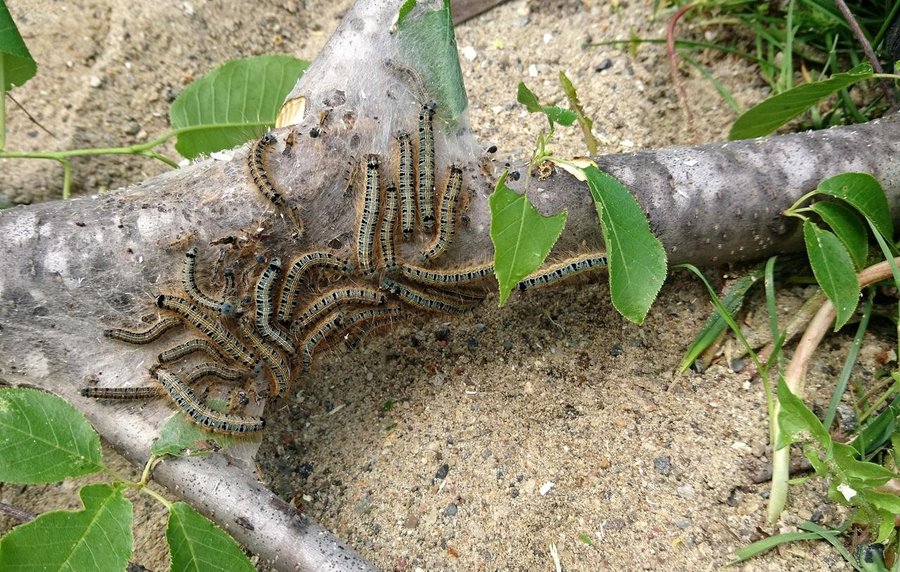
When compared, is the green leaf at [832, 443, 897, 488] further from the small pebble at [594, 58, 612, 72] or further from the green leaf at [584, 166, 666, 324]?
the small pebble at [594, 58, 612, 72]

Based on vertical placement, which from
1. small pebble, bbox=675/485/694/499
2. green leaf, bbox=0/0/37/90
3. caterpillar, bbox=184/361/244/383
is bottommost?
small pebble, bbox=675/485/694/499

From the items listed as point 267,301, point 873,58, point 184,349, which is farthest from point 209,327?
point 873,58

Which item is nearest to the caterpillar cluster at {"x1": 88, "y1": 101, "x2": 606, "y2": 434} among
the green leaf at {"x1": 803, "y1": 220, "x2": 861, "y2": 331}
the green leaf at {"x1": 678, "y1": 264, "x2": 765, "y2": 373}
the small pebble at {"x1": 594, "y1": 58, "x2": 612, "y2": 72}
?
the green leaf at {"x1": 678, "y1": 264, "x2": 765, "y2": 373}

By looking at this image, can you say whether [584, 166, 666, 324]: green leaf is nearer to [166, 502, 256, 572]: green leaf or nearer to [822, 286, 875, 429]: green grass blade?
[822, 286, 875, 429]: green grass blade

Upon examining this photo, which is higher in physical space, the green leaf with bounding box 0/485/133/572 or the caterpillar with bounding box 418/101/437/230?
the caterpillar with bounding box 418/101/437/230

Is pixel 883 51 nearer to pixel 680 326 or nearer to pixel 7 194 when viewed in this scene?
pixel 680 326

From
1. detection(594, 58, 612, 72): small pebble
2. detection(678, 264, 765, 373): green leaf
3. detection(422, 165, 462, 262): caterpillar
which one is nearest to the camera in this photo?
detection(422, 165, 462, 262): caterpillar

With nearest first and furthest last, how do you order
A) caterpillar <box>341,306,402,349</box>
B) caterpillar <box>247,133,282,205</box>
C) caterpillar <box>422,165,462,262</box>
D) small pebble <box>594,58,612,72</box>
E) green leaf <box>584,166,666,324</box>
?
1. green leaf <box>584,166,666,324</box>
2. caterpillar <box>247,133,282,205</box>
3. caterpillar <box>422,165,462,262</box>
4. caterpillar <box>341,306,402,349</box>
5. small pebble <box>594,58,612,72</box>

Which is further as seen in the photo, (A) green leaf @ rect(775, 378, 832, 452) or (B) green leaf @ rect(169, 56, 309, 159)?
(B) green leaf @ rect(169, 56, 309, 159)
